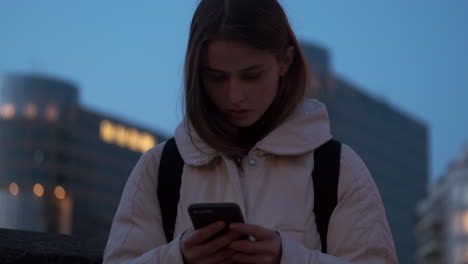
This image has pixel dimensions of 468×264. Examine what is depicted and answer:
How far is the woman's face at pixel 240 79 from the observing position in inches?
102

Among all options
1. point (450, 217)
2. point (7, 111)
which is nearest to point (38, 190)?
point (7, 111)

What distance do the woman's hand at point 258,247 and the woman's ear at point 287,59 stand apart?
68cm

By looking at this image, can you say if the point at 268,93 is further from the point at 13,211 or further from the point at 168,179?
the point at 13,211

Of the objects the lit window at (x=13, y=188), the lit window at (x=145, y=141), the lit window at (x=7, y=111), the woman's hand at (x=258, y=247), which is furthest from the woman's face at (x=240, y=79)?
the lit window at (x=145, y=141)

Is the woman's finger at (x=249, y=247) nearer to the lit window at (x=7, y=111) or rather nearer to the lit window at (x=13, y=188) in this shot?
the lit window at (x=13, y=188)

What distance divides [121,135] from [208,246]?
8544cm

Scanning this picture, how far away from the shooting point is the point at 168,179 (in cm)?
267

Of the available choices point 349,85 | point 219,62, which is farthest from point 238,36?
point 349,85

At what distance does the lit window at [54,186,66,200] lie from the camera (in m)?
81.4

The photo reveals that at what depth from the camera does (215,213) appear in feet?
7.18

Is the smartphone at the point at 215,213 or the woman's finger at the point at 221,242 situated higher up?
the smartphone at the point at 215,213

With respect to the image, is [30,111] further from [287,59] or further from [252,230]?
[252,230]

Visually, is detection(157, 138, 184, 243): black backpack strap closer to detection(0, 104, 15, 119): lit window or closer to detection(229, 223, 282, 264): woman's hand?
detection(229, 223, 282, 264): woman's hand

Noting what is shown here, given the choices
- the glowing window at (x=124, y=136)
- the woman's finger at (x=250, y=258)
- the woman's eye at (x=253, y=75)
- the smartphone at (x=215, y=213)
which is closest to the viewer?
the smartphone at (x=215, y=213)
